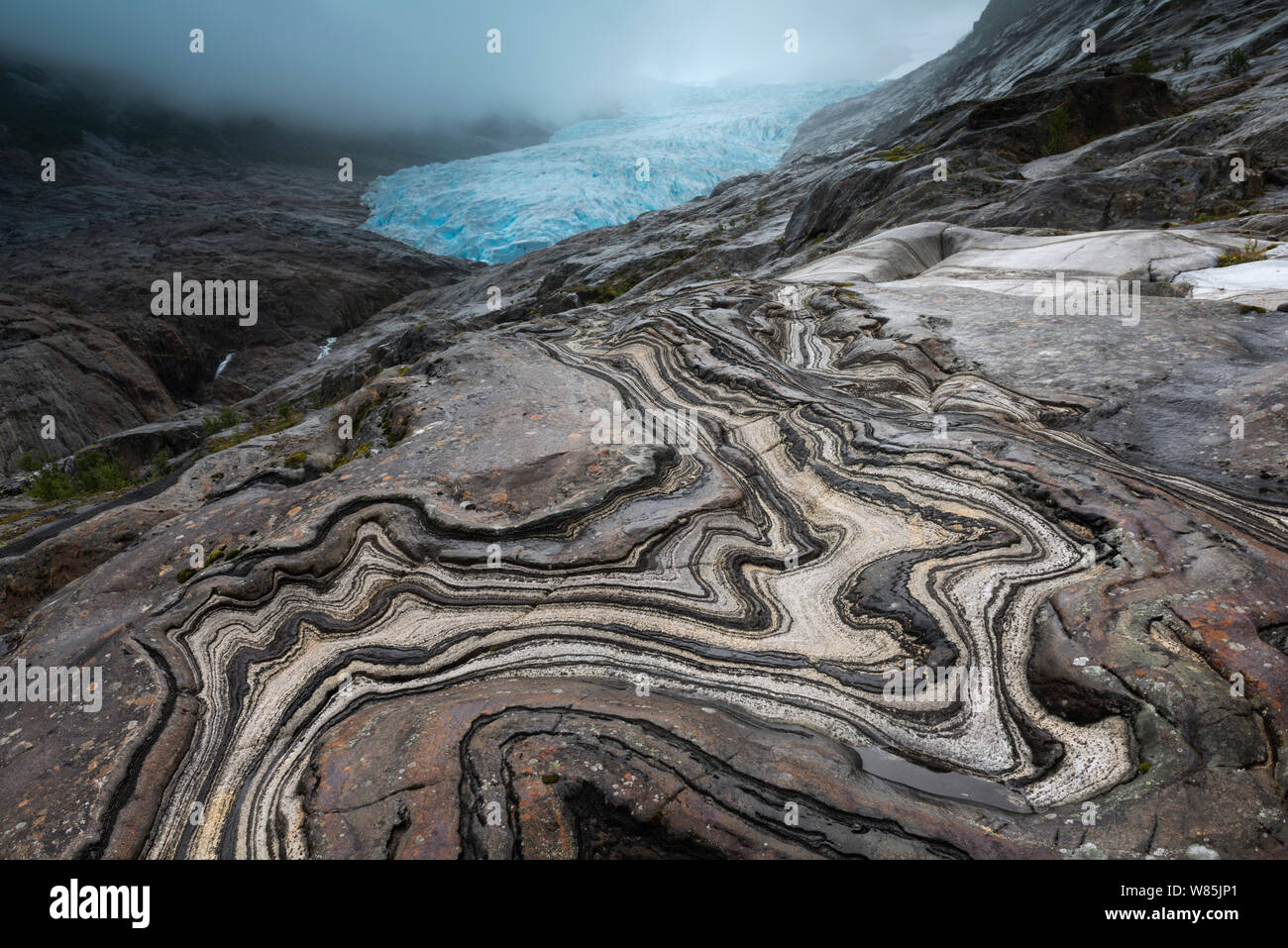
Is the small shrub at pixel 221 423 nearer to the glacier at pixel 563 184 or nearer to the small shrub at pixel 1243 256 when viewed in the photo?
the glacier at pixel 563 184

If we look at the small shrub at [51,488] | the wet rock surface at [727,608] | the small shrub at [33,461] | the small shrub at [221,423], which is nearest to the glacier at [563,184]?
the small shrub at [221,423]

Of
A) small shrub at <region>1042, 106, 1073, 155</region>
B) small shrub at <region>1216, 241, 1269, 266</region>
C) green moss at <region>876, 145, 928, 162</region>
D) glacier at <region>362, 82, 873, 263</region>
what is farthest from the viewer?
glacier at <region>362, 82, 873, 263</region>

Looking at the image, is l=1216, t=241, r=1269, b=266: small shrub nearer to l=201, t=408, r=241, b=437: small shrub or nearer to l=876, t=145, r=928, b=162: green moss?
l=876, t=145, r=928, b=162: green moss

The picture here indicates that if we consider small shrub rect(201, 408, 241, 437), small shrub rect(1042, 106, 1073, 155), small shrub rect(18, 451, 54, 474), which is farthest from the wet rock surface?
small shrub rect(18, 451, 54, 474)

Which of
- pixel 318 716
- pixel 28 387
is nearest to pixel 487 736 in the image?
pixel 318 716

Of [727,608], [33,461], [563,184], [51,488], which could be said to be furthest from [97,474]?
[563,184]

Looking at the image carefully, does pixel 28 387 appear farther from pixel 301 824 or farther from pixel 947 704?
pixel 947 704

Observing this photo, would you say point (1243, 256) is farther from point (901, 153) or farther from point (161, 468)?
point (161, 468)
